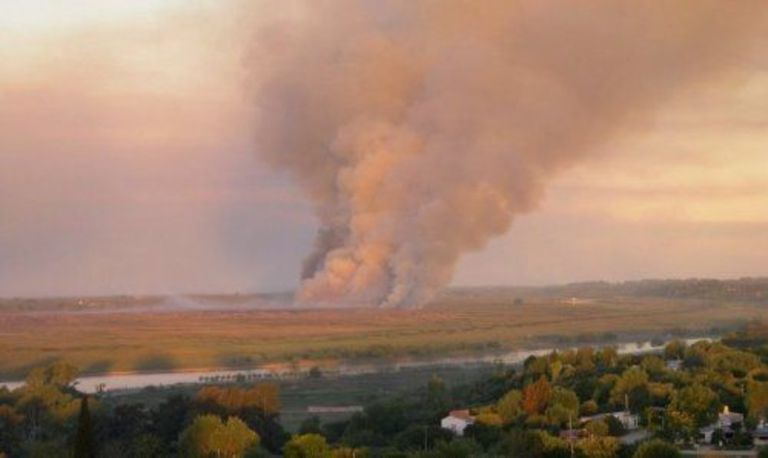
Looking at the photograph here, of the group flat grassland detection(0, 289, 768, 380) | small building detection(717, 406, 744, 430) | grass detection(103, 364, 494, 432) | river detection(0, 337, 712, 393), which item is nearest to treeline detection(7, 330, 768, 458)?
small building detection(717, 406, 744, 430)

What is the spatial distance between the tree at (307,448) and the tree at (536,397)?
5.26 metres

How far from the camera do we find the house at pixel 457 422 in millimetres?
20594

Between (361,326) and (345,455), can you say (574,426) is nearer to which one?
(345,455)

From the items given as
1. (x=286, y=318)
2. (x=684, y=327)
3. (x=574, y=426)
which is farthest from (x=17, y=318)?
(x=574, y=426)

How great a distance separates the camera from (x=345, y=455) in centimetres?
1664

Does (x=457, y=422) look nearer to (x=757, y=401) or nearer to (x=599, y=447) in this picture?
(x=599, y=447)

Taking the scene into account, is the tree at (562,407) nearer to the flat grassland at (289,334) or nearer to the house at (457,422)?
the house at (457,422)

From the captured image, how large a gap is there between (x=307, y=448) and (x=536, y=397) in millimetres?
6047

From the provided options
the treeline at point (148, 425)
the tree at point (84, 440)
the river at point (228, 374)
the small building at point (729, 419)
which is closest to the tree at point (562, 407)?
the small building at point (729, 419)

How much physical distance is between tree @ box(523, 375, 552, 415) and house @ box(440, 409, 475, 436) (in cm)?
115

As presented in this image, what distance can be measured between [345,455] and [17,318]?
41583 millimetres

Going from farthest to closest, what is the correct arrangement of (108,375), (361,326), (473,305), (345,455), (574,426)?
1. (473,305)
2. (361,326)
3. (108,375)
4. (574,426)
5. (345,455)

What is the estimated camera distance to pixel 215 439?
1870cm

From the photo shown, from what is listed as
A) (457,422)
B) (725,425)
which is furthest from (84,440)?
(725,425)
